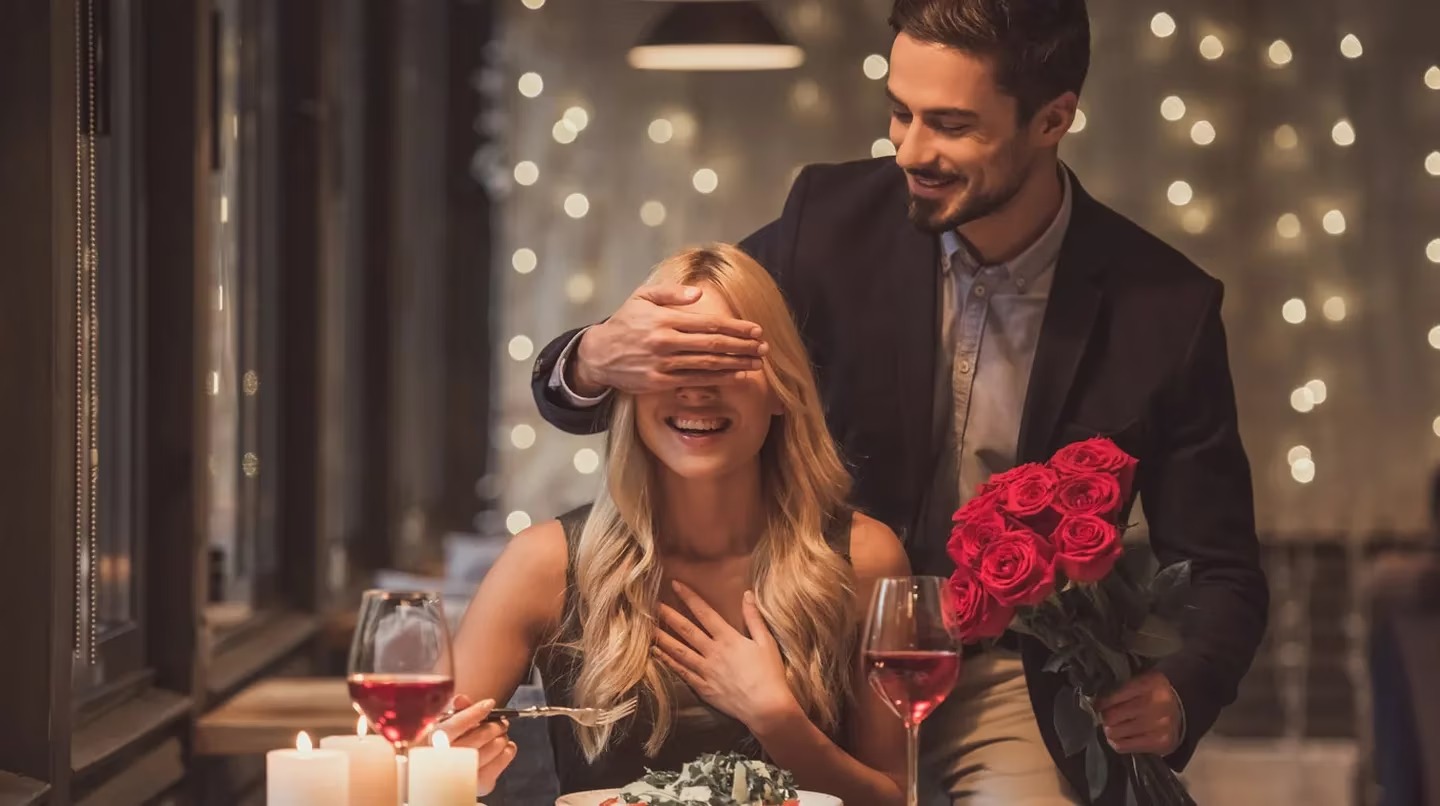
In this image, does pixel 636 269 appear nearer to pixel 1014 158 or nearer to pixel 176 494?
pixel 176 494

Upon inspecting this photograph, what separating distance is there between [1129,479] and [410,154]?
460 cm

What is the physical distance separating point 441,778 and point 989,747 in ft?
3.51

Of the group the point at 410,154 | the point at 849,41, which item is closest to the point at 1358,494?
the point at 849,41

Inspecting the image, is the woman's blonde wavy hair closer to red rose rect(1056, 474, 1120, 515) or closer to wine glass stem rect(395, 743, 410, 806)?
wine glass stem rect(395, 743, 410, 806)

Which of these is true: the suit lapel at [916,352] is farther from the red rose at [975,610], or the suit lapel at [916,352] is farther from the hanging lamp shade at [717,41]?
the hanging lamp shade at [717,41]

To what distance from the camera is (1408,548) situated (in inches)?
245

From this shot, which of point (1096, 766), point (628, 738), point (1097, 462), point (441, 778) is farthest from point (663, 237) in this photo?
point (441, 778)

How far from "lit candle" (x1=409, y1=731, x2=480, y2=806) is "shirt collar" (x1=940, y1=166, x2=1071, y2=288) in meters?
1.21

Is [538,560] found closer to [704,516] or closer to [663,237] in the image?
[704,516]

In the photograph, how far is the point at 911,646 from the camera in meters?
1.84

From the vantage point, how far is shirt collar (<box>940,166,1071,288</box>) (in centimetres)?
270

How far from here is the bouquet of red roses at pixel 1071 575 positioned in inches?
74.7

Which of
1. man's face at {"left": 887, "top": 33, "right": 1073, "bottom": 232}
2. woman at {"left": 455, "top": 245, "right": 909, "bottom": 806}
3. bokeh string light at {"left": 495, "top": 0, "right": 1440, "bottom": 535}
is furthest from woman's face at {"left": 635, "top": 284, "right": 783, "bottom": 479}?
bokeh string light at {"left": 495, "top": 0, "right": 1440, "bottom": 535}

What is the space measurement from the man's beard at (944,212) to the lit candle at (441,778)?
106 centimetres
